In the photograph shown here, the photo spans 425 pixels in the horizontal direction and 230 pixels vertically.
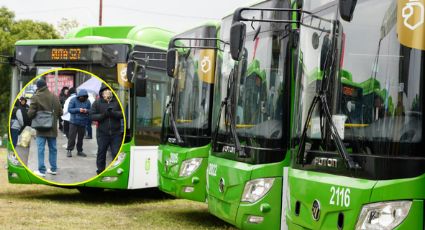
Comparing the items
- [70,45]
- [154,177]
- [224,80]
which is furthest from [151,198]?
[224,80]

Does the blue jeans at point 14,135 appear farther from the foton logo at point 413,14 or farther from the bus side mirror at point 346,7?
the foton logo at point 413,14

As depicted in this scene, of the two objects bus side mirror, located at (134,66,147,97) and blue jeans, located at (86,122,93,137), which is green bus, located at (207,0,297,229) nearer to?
bus side mirror, located at (134,66,147,97)

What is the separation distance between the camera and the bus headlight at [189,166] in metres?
10.8

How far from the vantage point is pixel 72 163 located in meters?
13.2

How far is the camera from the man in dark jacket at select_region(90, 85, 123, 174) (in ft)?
42.7

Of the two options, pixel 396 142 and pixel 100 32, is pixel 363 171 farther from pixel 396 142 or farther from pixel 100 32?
pixel 100 32

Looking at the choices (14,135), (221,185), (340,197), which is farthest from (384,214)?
(14,135)

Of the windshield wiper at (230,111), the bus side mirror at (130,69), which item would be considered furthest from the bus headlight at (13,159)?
the windshield wiper at (230,111)

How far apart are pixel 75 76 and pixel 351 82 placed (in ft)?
27.6

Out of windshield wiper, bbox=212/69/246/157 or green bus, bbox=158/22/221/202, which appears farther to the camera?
green bus, bbox=158/22/221/202

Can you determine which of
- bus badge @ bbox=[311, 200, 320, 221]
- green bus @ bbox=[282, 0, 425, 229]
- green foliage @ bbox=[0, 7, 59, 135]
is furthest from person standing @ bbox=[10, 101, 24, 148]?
green foliage @ bbox=[0, 7, 59, 135]

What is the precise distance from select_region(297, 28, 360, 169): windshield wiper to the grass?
502 cm

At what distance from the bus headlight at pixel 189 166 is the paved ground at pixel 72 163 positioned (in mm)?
2701

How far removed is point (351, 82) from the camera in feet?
18.5
